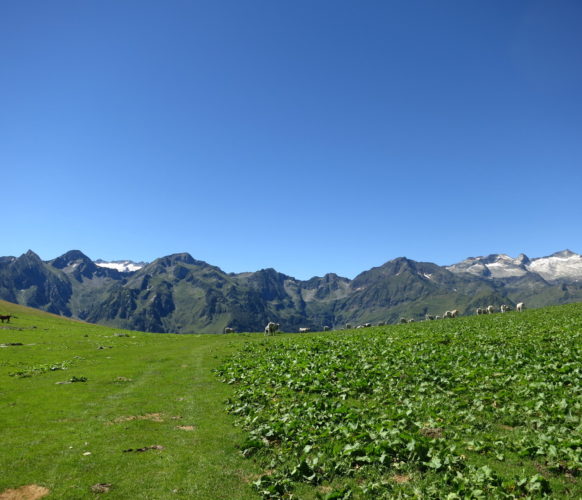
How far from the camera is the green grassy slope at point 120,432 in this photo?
14.0 meters

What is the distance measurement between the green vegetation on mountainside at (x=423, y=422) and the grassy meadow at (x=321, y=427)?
0.22 feet

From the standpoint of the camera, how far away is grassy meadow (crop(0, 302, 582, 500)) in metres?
12.9

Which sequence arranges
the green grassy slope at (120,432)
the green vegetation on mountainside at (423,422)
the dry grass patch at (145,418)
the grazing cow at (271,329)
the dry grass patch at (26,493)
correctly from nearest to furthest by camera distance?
the green vegetation on mountainside at (423,422)
the dry grass patch at (26,493)
the green grassy slope at (120,432)
the dry grass patch at (145,418)
the grazing cow at (271,329)

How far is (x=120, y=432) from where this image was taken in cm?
1917

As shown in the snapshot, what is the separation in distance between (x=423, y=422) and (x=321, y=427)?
4753 mm

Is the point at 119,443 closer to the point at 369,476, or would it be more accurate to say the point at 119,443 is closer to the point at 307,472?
the point at 307,472

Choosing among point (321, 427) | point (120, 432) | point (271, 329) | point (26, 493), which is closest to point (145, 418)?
point (120, 432)

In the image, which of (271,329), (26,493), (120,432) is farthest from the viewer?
(271,329)

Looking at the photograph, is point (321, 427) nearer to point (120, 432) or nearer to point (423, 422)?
point (423, 422)

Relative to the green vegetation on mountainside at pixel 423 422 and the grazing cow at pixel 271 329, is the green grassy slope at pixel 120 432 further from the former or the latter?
the grazing cow at pixel 271 329

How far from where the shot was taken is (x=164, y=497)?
12891 millimetres

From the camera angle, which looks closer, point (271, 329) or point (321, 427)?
point (321, 427)

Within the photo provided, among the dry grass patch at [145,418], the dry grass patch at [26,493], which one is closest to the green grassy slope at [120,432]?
the dry grass patch at [145,418]

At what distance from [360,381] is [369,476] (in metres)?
11.0
